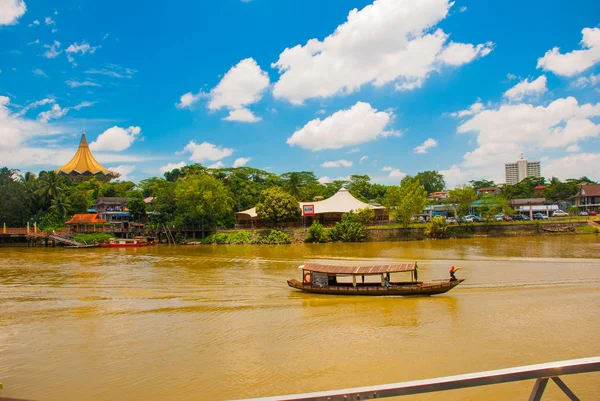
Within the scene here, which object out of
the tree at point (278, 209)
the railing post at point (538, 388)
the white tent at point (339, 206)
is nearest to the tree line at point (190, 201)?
the tree at point (278, 209)

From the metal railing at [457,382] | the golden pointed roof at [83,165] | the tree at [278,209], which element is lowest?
the metal railing at [457,382]

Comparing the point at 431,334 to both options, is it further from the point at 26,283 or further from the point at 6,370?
the point at 26,283

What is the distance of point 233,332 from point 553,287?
13307mm

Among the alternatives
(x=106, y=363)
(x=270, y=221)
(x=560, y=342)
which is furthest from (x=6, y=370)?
(x=270, y=221)

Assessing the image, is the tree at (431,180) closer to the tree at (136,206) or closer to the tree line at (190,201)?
the tree line at (190,201)

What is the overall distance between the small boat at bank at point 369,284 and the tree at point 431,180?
83.4 m

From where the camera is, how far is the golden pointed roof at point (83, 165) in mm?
81125

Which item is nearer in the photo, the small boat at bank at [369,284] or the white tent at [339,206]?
the small boat at bank at [369,284]

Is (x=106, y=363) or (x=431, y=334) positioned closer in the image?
(x=106, y=363)

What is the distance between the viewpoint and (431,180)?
96375mm

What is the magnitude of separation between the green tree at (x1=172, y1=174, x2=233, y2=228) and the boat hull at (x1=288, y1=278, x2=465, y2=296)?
100 ft

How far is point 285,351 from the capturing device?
33.9ft

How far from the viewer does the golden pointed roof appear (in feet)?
266

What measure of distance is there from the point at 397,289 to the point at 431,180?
86.3 metres
